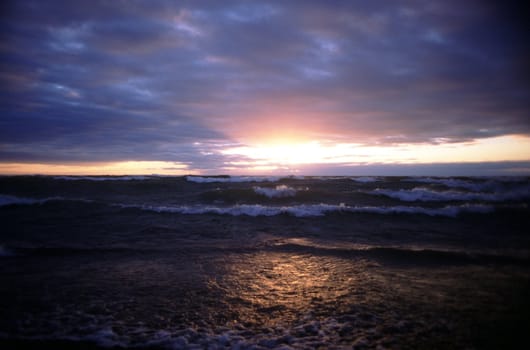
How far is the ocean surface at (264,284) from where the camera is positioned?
10.1ft

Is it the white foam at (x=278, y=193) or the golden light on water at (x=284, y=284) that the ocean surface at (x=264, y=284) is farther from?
the white foam at (x=278, y=193)

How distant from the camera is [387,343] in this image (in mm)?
2916

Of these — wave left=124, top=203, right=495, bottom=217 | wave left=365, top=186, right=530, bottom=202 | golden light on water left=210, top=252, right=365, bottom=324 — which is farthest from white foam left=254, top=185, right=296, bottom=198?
golden light on water left=210, top=252, right=365, bottom=324

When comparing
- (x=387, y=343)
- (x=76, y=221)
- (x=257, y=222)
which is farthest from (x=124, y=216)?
(x=387, y=343)

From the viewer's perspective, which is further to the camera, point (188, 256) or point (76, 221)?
point (76, 221)

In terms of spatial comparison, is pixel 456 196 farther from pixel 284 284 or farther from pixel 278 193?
pixel 284 284

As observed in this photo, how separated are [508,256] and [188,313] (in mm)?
6589

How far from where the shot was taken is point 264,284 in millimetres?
A: 4465

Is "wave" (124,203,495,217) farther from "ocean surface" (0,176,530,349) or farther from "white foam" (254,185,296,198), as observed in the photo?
"white foam" (254,185,296,198)

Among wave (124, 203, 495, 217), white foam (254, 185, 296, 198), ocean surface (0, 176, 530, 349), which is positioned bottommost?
ocean surface (0, 176, 530, 349)

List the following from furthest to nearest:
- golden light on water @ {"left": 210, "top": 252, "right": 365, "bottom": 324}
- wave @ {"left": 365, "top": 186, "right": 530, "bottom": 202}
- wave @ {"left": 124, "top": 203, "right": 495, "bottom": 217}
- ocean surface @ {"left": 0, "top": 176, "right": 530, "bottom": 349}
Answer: wave @ {"left": 365, "top": 186, "right": 530, "bottom": 202} < wave @ {"left": 124, "top": 203, "right": 495, "bottom": 217} < golden light on water @ {"left": 210, "top": 252, "right": 365, "bottom": 324} < ocean surface @ {"left": 0, "top": 176, "right": 530, "bottom": 349}

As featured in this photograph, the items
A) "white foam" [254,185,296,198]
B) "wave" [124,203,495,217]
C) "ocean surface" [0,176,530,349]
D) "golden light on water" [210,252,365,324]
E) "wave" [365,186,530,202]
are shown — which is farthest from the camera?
"white foam" [254,185,296,198]

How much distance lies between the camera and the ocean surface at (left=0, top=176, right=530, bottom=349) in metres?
3.08

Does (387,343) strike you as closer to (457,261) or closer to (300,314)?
(300,314)
